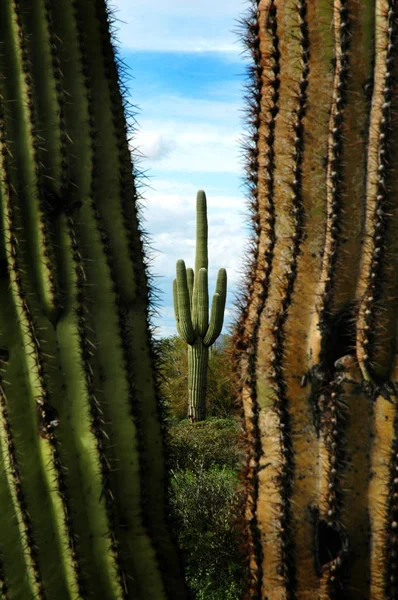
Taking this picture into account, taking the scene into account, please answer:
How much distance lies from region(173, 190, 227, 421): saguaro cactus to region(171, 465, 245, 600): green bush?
21.9 feet

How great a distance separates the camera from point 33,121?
2.92 meters

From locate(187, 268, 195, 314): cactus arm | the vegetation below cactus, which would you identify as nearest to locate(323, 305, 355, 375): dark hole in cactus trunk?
the vegetation below cactus

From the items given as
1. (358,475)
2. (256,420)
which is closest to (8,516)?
(256,420)

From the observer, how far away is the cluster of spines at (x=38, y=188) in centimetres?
288

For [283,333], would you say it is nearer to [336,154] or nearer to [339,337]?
[339,337]

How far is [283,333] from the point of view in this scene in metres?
2.70

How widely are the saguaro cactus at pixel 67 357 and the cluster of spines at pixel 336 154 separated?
85cm

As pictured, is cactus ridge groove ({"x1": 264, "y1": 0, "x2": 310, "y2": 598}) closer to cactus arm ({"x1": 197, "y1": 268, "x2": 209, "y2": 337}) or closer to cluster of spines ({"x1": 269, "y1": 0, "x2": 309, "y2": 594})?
cluster of spines ({"x1": 269, "y1": 0, "x2": 309, "y2": 594})

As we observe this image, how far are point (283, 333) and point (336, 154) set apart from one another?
0.62 m

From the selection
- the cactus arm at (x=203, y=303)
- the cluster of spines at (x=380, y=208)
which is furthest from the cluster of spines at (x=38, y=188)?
the cactus arm at (x=203, y=303)

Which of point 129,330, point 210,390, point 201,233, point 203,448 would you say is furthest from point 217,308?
point 129,330

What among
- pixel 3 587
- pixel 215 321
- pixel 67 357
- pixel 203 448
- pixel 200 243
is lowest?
pixel 203 448

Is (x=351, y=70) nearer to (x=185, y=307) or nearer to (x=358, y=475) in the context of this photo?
(x=358, y=475)

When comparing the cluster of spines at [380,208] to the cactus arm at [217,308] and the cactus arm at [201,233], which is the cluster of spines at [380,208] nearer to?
the cactus arm at [217,308]
